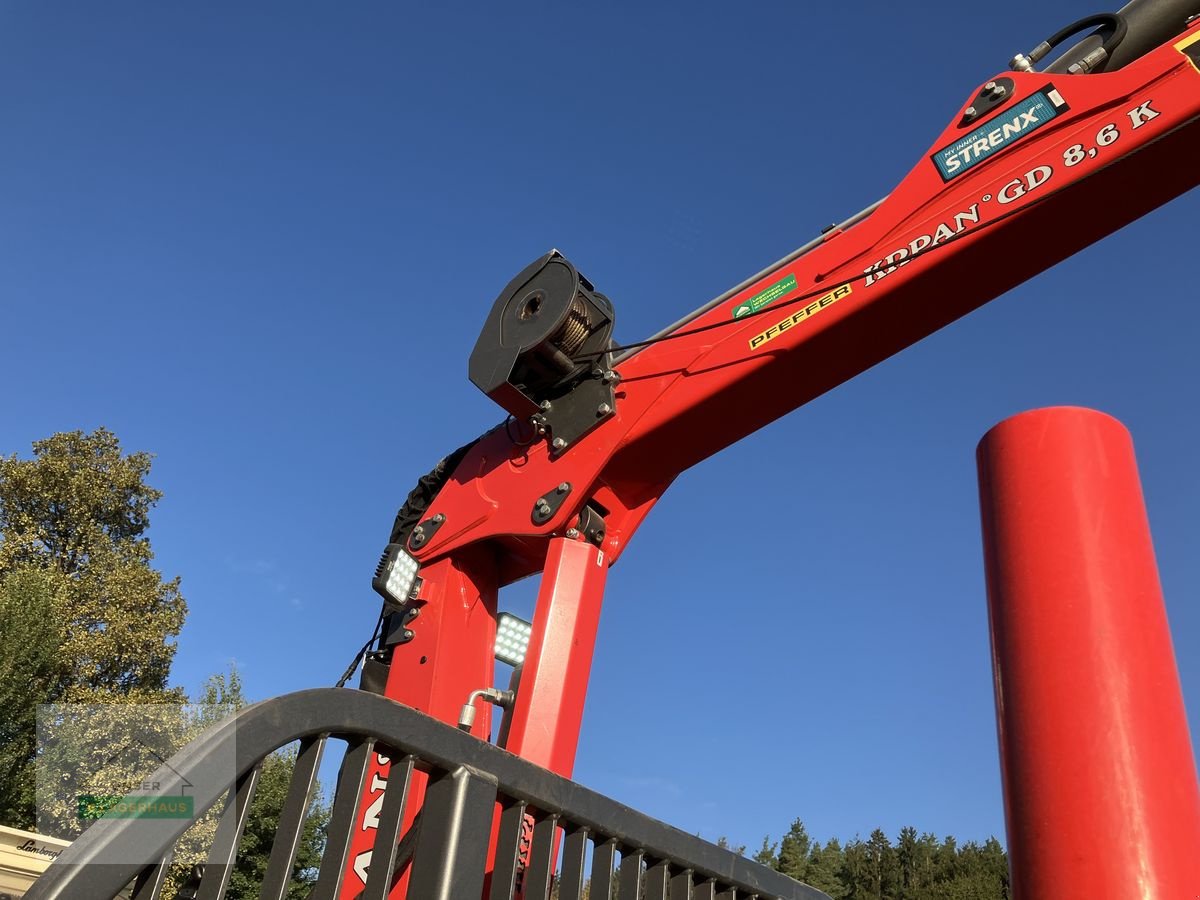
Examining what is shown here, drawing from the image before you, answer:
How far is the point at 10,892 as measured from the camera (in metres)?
7.25

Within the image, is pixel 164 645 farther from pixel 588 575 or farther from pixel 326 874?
pixel 326 874

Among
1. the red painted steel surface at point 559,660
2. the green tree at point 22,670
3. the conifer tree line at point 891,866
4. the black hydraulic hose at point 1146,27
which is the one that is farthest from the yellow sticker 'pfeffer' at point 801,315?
the conifer tree line at point 891,866

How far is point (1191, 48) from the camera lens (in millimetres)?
3176

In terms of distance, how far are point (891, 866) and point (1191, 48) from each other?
39715 mm

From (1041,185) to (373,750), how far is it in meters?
3.02

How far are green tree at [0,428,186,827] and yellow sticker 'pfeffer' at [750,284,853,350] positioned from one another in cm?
1478

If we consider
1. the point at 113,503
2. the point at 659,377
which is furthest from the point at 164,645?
the point at 659,377

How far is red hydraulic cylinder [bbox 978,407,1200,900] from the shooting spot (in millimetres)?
1218

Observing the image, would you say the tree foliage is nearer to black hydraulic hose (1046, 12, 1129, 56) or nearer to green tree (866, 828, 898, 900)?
green tree (866, 828, 898, 900)

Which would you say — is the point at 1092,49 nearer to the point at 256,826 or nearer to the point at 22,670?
the point at 22,670

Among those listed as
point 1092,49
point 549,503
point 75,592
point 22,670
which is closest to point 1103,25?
point 1092,49

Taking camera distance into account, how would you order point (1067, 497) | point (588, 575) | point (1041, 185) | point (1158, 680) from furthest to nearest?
point (588, 575) → point (1041, 185) → point (1067, 497) → point (1158, 680)

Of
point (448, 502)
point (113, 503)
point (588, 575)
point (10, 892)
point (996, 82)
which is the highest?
point (113, 503)

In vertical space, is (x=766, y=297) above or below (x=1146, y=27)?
below
